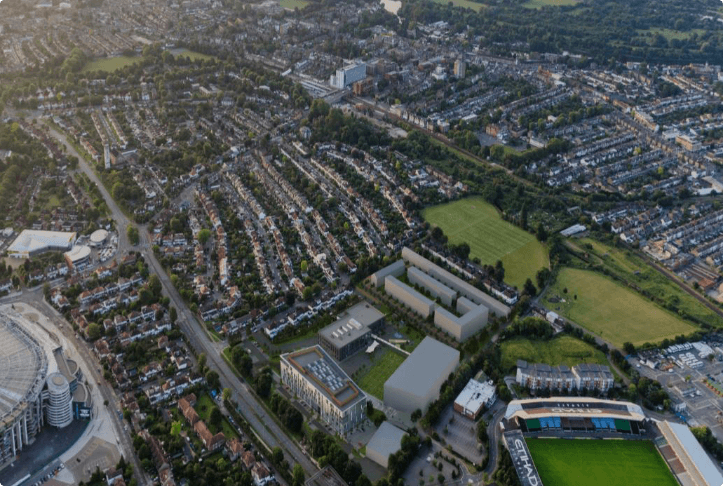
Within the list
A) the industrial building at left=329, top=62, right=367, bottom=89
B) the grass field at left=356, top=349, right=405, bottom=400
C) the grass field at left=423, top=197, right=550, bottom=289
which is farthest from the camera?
the industrial building at left=329, top=62, right=367, bottom=89

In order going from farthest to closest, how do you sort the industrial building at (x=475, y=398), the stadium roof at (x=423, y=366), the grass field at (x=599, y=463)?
1. the stadium roof at (x=423, y=366)
2. the industrial building at (x=475, y=398)
3. the grass field at (x=599, y=463)

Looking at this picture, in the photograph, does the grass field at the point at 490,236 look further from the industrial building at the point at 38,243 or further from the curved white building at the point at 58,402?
A: the curved white building at the point at 58,402

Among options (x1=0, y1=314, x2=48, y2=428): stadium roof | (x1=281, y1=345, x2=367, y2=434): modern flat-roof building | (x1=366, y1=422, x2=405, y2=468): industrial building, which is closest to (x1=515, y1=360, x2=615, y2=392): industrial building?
(x1=366, y1=422, x2=405, y2=468): industrial building

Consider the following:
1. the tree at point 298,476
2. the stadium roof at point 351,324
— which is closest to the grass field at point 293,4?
the stadium roof at point 351,324

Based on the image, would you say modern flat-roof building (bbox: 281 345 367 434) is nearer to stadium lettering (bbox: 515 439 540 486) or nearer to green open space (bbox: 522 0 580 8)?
stadium lettering (bbox: 515 439 540 486)

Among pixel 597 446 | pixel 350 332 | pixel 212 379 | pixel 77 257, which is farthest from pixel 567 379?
pixel 77 257

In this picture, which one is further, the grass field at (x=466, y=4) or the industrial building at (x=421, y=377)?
the grass field at (x=466, y=4)
